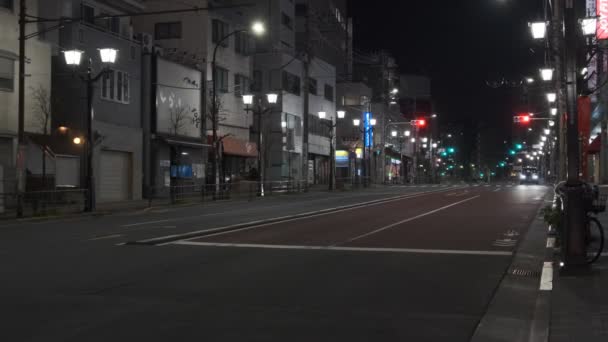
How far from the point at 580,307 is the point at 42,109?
92.5ft

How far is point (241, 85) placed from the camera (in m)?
→ 51.6

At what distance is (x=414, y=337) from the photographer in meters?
6.97

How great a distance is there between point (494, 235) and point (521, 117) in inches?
1206

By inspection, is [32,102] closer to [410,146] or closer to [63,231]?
[63,231]

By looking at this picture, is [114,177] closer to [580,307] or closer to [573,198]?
[573,198]

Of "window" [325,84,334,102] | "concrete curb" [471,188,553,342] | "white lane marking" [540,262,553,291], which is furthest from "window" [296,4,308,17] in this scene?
"white lane marking" [540,262,553,291]

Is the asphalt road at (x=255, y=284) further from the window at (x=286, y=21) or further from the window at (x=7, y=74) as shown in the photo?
the window at (x=286, y=21)

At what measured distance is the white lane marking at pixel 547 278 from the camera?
994 centimetres

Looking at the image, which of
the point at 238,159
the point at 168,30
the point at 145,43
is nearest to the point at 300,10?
the point at 238,159

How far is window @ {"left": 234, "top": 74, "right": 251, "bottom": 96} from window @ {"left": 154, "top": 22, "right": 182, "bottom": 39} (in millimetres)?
5493

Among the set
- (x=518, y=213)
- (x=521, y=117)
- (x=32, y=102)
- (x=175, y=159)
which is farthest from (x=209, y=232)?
(x=521, y=117)

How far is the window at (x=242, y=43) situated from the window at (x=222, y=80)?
8.80ft

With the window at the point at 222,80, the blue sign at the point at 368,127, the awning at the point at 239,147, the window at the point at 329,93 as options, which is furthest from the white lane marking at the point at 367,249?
the window at the point at 329,93

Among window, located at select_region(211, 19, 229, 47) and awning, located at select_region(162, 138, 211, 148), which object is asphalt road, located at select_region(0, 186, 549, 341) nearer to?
awning, located at select_region(162, 138, 211, 148)
